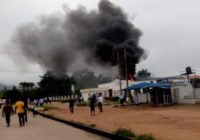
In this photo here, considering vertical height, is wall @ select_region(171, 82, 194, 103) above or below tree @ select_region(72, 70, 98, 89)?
below

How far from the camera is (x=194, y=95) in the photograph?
3784cm

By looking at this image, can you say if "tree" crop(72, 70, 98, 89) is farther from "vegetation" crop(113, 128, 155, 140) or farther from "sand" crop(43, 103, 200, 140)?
"vegetation" crop(113, 128, 155, 140)

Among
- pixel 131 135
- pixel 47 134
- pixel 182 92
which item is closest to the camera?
pixel 131 135

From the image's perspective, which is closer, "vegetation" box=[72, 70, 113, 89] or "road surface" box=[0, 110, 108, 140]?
"road surface" box=[0, 110, 108, 140]

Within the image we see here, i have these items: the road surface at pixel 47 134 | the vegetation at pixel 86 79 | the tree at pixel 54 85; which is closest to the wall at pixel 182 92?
the road surface at pixel 47 134

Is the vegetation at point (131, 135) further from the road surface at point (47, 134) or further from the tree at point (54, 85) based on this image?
the tree at point (54, 85)

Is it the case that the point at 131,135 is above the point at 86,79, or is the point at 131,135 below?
below

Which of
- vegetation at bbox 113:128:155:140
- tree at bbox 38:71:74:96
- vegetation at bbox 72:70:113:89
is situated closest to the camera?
Answer: vegetation at bbox 113:128:155:140

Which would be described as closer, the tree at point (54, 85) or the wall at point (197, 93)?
the wall at point (197, 93)

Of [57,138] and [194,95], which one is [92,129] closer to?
[57,138]

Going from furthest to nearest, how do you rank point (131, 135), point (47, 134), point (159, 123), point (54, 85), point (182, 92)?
point (54, 85), point (182, 92), point (159, 123), point (47, 134), point (131, 135)

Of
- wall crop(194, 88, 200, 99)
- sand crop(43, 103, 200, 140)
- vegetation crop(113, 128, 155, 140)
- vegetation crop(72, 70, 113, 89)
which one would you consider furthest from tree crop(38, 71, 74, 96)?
vegetation crop(113, 128, 155, 140)

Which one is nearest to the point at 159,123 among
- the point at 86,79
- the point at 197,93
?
the point at 197,93

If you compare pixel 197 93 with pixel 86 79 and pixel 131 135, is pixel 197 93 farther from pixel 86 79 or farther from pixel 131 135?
pixel 86 79
